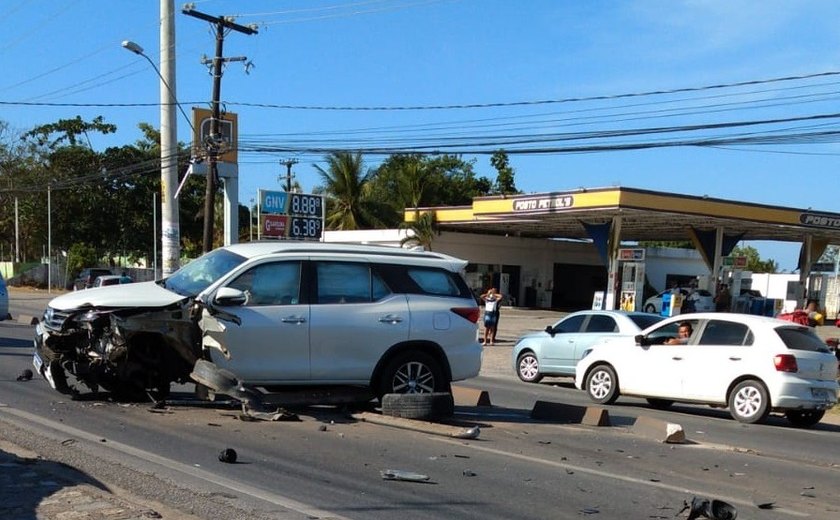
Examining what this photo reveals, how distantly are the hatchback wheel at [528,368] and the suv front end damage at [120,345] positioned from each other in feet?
31.6

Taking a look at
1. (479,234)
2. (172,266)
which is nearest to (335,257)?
(172,266)

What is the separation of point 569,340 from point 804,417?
5.03m

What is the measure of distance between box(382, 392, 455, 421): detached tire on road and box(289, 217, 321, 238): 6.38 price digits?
20943mm

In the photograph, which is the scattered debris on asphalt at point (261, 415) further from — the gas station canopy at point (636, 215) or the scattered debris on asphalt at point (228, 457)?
the gas station canopy at point (636, 215)

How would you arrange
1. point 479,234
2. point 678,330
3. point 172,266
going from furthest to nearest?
1. point 479,234
2. point 172,266
3. point 678,330

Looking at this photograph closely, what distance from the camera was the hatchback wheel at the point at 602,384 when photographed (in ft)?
46.2

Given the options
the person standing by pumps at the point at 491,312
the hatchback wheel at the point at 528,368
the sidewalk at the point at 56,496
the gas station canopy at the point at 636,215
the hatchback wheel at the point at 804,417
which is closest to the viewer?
the sidewalk at the point at 56,496

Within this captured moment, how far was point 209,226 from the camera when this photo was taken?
1107 inches

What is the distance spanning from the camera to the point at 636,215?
3678 cm

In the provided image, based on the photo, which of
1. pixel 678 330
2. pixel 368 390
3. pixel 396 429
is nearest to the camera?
pixel 396 429

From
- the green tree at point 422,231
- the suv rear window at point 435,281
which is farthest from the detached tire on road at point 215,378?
the green tree at point 422,231

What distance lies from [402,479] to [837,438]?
7854mm

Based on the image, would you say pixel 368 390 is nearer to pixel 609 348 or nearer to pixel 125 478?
pixel 125 478

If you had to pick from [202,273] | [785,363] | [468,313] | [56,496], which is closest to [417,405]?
[468,313]
